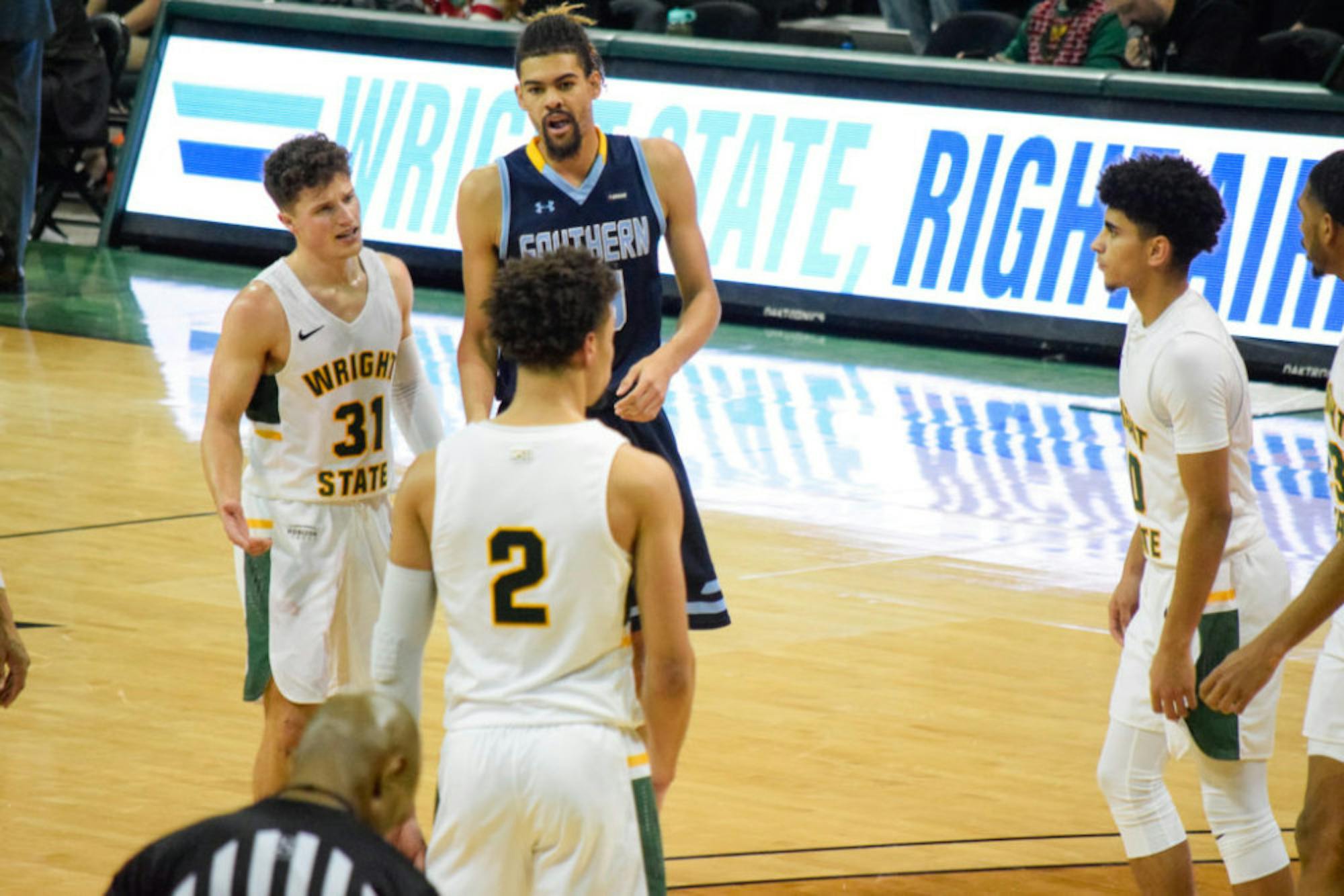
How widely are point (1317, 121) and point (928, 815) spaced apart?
775 cm

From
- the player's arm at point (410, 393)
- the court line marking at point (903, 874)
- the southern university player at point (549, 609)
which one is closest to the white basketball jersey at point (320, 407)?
the player's arm at point (410, 393)

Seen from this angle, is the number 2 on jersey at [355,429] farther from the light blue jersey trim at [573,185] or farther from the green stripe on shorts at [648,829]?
the green stripe on shorts at [648,829]

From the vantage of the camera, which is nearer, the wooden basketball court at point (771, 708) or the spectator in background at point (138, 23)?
the wooden basketball court at point (771, 708)

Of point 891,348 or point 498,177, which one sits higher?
point 498,177

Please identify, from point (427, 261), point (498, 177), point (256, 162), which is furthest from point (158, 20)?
point (498, 177)

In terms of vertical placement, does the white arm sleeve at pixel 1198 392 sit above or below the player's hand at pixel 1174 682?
above

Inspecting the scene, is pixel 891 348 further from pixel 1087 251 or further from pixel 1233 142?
pixel 1233 142

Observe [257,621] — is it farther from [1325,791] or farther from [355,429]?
[1325,791]

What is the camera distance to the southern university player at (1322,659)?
462cm

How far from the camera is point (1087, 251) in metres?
13.5

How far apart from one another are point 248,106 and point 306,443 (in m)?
11.3

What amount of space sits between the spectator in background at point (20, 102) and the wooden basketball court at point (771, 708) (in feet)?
15.8

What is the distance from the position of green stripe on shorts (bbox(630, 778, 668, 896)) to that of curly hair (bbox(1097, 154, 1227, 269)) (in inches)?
69.8

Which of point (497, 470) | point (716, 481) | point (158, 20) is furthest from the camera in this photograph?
point (158, 20)
